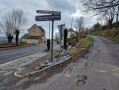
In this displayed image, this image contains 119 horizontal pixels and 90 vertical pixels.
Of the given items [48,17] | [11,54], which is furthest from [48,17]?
[11,54]

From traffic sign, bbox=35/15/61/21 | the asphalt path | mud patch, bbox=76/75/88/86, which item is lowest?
the asphalt path

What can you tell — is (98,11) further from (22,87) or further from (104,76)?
(22,87)

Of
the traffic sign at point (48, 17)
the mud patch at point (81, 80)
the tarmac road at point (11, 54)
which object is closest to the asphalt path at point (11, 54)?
the tarmac road at point (11, 54)

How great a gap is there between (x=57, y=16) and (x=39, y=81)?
134 inches

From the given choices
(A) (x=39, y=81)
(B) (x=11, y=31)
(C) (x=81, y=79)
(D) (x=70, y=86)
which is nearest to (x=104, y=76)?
(C) (x=81, y=79)

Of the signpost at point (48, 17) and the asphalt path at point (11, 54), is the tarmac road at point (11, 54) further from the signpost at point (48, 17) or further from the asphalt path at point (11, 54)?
the signpost at point (48, 17)

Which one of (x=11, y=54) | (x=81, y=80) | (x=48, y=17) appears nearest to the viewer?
(x=81, y=80)

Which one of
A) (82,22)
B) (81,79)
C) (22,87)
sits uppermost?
(82,22)

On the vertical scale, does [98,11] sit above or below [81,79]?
above

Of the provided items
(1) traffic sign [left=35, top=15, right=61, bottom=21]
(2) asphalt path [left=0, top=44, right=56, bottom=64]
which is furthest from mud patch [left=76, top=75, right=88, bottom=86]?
(2) asphalt path [left=0, top=44, right=56, bottom=64]

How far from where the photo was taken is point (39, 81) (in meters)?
3.05

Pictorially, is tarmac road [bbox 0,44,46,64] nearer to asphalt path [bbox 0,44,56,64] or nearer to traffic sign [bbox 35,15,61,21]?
asphalt path [bbox 0,44,56,64]

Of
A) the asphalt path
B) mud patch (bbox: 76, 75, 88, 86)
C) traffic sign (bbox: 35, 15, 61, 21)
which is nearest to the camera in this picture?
mud patch (bbox: 76, 75, 88, 86)

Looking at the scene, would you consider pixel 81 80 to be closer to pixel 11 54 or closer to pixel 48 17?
→ pixel 48 17
